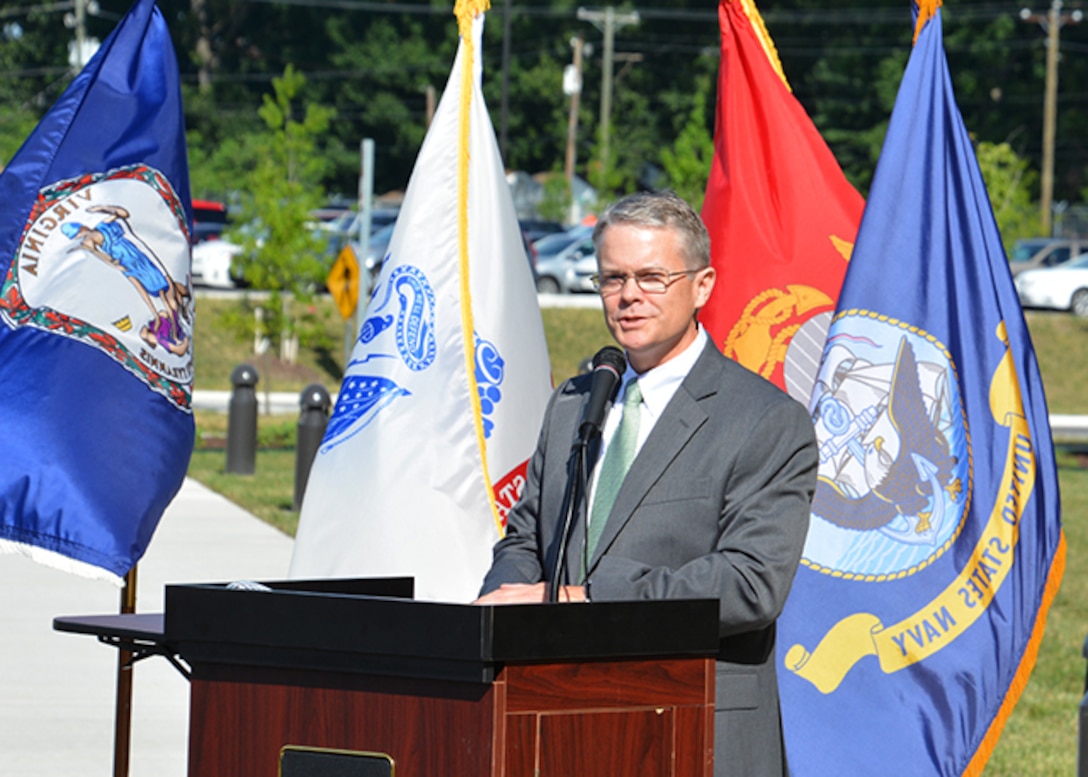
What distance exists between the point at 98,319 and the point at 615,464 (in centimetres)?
236

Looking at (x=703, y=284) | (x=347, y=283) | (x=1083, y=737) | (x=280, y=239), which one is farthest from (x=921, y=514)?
(x=280, y=239)

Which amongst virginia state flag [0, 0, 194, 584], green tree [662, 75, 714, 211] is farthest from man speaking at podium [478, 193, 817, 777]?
green tree [662, 75, 714, 211]

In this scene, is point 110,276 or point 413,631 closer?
point 413,631

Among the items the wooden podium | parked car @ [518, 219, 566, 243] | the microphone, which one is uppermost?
parked car @ [518, 219, 566, 243]

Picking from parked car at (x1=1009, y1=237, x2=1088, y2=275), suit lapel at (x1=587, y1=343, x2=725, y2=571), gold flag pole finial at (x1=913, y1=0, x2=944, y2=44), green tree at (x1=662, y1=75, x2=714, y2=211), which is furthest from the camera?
parked car at (x1=1009, y1=237, x2=1088, y2=275)

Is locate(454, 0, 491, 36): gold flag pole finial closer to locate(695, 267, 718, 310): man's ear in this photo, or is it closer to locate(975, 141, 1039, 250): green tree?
locate(695, 267, 718, 310): man's ear

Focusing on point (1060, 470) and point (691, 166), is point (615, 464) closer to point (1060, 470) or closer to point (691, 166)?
point (1060, 470)

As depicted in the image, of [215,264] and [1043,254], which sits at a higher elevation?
[1043,254]

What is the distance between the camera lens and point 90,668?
25.7 ft

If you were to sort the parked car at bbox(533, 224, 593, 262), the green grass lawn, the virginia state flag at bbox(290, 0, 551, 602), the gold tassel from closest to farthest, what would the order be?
the virginia state flag at bbox(290, 0, 551, 602), the gold tassel, the green grass lawn, the parked car at bbox(533, 224, 593, 262)

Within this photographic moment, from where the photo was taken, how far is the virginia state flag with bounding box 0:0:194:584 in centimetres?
491

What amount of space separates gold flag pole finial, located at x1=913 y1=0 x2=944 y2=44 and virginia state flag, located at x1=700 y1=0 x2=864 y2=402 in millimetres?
459

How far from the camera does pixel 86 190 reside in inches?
203

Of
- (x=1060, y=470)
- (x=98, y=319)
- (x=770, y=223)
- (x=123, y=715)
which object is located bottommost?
(x=1060, y=470)
